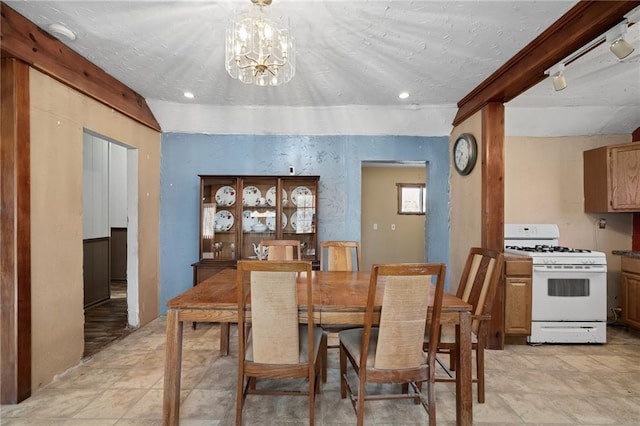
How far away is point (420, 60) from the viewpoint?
2568mm

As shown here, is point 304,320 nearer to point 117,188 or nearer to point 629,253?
point 629,253

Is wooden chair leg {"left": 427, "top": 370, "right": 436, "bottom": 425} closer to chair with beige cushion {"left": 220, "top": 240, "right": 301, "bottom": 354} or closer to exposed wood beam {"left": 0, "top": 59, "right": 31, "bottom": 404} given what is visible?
chair with beige cushion {"left": 220, "top": 240, "right": 301, "bottom": 354}

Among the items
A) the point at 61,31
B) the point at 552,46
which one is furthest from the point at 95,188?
the point at 552,46

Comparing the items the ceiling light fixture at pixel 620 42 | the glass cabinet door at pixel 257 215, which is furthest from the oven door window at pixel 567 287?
the glass cabinet door at pixel 257 215

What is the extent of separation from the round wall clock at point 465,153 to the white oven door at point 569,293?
1.20m

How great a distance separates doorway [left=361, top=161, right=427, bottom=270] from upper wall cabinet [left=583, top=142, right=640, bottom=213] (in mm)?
2737

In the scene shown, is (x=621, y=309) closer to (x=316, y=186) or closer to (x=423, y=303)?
(x=423, y=303)

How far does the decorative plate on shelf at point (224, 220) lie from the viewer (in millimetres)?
3924

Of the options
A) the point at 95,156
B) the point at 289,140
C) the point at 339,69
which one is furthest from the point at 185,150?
the point at 339,69

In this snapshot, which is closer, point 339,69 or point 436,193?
point 339,69

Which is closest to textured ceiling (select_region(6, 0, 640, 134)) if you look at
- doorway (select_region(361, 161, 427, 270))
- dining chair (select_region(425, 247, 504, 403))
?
dining chair (select_region(425, 247, 504, 403))

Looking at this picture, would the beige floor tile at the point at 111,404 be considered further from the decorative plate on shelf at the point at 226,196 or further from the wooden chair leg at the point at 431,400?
the decorative plate on shelf at the point at 226,196

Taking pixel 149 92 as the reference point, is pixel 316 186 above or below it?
below

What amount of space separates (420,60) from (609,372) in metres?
2.97
